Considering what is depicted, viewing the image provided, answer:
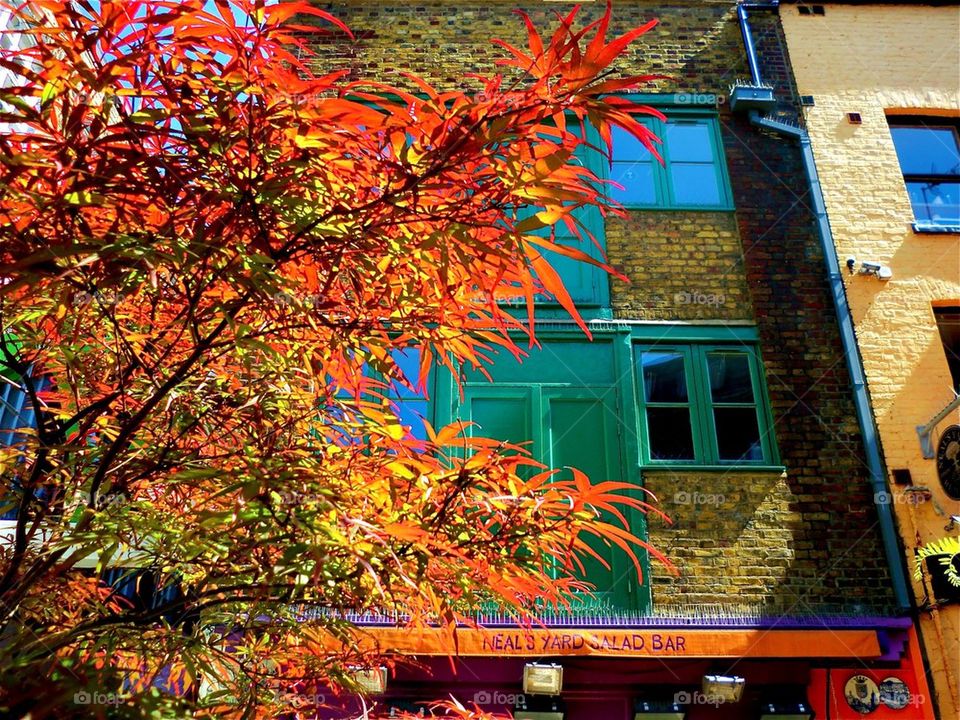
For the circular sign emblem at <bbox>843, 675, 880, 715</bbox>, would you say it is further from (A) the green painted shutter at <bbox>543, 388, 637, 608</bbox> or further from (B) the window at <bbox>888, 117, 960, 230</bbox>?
(B) the window at <bbox>888, 117, 960, 230</bbox>

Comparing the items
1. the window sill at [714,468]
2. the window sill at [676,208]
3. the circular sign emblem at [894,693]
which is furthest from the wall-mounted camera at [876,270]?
the circular sign emblem at [894,693]

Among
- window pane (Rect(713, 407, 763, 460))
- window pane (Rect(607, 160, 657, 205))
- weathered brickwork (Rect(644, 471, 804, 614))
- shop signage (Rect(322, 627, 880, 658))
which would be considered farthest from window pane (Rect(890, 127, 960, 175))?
shop signage (Rect(322, 627, 880, 658))

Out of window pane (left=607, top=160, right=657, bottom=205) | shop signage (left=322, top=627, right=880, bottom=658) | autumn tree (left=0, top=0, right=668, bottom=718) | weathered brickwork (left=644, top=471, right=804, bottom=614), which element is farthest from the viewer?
window pane (left=607, top=160, right=657, bottom=205)

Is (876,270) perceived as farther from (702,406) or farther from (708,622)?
(708,622)

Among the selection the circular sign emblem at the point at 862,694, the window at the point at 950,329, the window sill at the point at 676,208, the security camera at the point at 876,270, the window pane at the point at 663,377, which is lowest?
the circular sign emblem at the point at 862,694

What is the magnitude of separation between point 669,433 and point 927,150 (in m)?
5.19

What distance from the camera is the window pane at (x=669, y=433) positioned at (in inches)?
313

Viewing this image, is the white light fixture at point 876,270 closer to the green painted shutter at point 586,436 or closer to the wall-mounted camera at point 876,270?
the wall-mounted camera at point 876,270

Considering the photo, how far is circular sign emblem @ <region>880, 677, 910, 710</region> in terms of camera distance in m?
6.66

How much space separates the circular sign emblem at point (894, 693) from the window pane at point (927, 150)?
594 cm

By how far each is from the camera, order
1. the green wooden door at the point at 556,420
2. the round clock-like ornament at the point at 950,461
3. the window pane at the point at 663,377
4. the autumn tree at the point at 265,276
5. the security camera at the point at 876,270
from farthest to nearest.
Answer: the security camera at the point at 876,270 < the window pane at the point at 663,377 < the green wooden door at the point at 556,420 < the round clock-like ornament at the point at 950,461 < the autumn tree at the point at 265,276

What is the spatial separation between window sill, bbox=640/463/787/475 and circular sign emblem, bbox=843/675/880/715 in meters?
1.95

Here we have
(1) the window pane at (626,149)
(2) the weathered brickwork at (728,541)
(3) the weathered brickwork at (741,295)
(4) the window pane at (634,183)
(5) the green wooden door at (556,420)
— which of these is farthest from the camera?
(1) the window pane at (626,149)

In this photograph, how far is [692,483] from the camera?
25.3 feet
